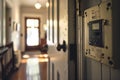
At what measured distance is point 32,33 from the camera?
10375 millimetres

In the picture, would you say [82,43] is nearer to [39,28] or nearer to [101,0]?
[101,0]

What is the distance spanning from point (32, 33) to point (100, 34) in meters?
9.99

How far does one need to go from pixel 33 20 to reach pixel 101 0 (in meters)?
9.89

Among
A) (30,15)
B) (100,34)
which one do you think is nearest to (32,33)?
(30,15)

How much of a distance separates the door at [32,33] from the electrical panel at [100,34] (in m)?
9.73

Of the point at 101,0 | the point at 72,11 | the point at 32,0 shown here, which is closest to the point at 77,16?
the point at 72,11

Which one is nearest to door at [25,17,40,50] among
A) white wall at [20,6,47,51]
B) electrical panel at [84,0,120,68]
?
white wall at [20,6,47,51]

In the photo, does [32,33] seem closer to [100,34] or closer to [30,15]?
[30,15]

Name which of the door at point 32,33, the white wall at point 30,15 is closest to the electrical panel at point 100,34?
the white wall at point 30,15

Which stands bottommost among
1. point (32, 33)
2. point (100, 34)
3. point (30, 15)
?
point (100, 34)

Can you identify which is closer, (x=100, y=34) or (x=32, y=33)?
(x=100, y=34)

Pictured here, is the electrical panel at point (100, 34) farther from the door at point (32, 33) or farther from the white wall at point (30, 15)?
the door at point (32, 33)

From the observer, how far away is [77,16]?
80cm

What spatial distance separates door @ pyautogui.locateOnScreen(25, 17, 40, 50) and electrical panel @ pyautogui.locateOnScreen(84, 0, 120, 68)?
973 centimetres
